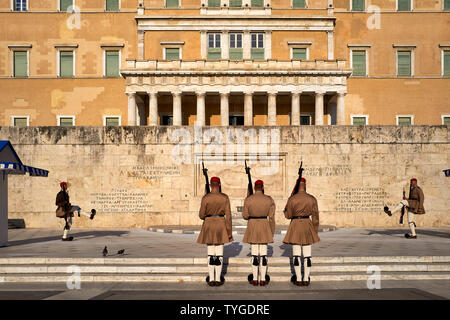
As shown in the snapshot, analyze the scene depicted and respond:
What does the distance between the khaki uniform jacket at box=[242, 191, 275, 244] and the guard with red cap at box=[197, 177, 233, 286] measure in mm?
398

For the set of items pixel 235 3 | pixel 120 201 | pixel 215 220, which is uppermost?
pixel 235 3

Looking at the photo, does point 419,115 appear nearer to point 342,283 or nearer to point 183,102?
point 183,102

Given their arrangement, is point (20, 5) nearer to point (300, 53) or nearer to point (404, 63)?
point (300, 53)

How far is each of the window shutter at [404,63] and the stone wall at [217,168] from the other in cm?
2392

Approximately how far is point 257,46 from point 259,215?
32.9 m

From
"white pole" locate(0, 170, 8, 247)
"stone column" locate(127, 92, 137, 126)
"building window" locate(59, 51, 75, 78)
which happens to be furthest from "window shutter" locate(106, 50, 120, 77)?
"white pole" locate(0, 170, 8, 247)

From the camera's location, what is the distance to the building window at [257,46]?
39000 millimetres

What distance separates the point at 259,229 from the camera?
8.31 metres

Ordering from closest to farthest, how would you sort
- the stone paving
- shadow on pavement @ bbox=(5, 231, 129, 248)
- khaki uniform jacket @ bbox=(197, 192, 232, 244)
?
khaki uniform jacket @ bbox=(197, 192, 232, 244), the stone paving, shadow on pavement @ bbox=(5, 231, 129, 248)

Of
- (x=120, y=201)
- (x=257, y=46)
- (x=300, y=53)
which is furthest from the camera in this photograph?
(x=300, y=53)

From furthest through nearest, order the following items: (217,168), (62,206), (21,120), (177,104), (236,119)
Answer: (236,119) < (21,120) < (177,104) < (217,168) < (62,206)

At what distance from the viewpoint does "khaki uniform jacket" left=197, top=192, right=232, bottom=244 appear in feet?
27.0

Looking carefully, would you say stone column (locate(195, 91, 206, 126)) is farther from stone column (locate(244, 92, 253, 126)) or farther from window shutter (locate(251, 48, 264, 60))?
window shutter (locate(251, 48, 264, 60))

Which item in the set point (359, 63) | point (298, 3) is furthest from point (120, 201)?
point (359, 63)
